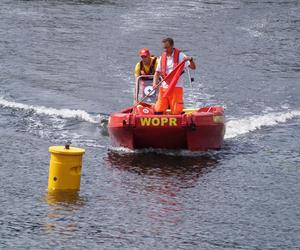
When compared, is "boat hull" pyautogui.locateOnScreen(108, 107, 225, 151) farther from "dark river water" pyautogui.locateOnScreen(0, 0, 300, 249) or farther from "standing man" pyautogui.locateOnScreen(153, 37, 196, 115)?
"standing man" pyautogui.locateOnScreen(153, 37, 196, 115)

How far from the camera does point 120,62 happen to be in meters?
29.0

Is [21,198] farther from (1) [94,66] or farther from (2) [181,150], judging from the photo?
(1) [94,66]

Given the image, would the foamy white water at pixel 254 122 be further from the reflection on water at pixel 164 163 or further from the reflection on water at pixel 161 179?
the reflection on water at pixel 161 179

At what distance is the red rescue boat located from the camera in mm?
19172

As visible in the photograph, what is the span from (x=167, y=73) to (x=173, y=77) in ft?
1.21

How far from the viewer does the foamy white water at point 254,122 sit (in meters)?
22.1

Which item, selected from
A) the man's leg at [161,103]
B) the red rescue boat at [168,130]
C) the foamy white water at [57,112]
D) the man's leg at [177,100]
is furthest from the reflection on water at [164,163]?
the foamy white water at [57,112]

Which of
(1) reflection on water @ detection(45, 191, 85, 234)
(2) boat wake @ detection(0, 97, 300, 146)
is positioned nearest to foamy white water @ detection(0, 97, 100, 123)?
(2) boat wake @ detection(0, 97, 300, 146)

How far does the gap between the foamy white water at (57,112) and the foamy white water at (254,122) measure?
2.80 meters

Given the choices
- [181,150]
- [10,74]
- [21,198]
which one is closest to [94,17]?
[10,74]

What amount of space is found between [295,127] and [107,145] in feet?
14.1

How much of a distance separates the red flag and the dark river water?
1155 millimetres

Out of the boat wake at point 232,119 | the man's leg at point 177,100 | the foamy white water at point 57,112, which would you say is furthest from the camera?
the foamy white water at point 57,112

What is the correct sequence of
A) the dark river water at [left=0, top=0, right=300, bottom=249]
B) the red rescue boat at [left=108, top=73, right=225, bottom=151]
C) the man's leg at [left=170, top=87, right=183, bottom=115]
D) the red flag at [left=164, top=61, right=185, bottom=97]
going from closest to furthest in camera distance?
the dark river water at [left=0, top=0, right=300, bottom=249], the red rescue boat at [left=108, top=73, right=225, bottom=151], the red flag at [left=164, top=61, right=185, bottom=97], the man's leg at [left=170, top=87, right=183, bottom=115]
